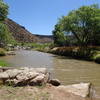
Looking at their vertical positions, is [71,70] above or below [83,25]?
below

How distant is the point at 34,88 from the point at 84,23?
96.5 feet

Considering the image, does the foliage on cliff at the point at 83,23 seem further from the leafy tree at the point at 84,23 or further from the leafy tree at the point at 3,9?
the leafy tree at the point at 3,9

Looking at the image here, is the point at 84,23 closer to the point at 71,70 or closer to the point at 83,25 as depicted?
the point at 83,25

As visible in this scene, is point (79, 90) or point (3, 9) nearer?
point (79, 90)

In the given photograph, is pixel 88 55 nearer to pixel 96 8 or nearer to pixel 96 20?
pixel 96 20

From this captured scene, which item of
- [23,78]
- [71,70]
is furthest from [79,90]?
[71,70]

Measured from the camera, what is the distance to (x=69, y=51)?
42.6 metres

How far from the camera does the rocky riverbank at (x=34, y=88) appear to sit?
8359 millimetres

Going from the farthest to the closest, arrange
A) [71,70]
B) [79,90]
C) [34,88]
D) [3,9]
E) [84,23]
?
1. [84,23]
2. [3,9]
3. [71,70]
4. [79,90]
5. [34,88]

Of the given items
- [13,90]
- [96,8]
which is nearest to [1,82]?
[13,90]

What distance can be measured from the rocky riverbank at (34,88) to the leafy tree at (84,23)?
26.2 metres

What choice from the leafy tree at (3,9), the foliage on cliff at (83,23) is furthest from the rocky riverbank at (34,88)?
the foliage on cliff at (83,23)

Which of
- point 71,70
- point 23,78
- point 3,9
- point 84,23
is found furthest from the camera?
point 84,23

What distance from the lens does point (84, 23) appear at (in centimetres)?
Result: 3716
